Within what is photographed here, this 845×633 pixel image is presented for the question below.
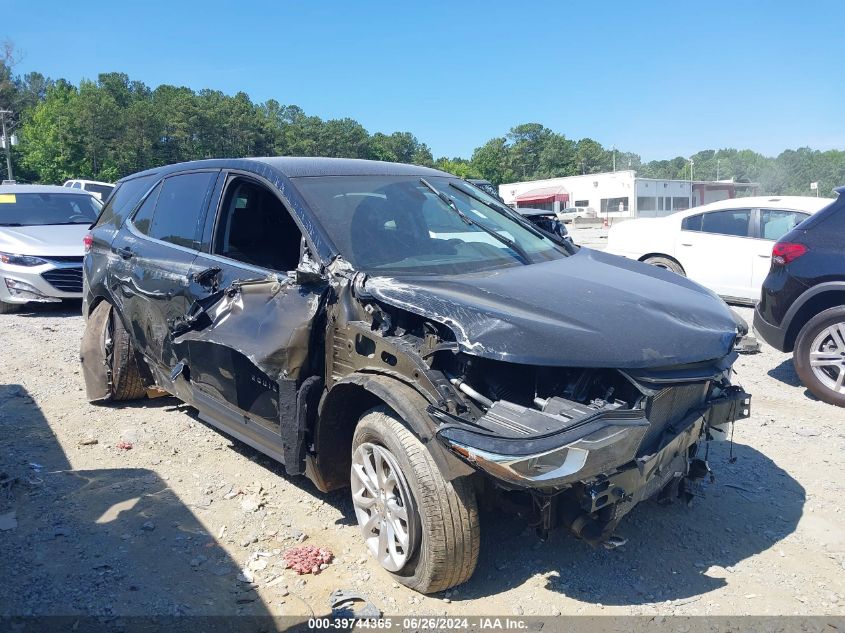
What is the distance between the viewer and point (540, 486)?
239cm

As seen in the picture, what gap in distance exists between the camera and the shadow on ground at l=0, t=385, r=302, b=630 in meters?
2.93

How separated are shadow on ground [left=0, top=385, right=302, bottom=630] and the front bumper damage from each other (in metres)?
1.23

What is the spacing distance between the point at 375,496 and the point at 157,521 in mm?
1394

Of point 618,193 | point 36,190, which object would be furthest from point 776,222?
point 618,193

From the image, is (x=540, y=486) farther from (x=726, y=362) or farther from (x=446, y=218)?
(x=446, y=218)

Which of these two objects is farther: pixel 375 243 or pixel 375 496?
pixel 375 243

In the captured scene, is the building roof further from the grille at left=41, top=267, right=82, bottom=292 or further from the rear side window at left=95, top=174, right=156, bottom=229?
the rear side window at left=95, top=174, right=156, bottom=229

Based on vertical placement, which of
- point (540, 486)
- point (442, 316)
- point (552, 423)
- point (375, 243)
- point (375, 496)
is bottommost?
point (375, 496)

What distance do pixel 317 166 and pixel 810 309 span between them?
434 centimetres

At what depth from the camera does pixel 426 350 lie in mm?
2791

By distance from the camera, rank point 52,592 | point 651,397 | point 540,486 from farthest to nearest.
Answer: point 52,592, point 651,397, point 540,486

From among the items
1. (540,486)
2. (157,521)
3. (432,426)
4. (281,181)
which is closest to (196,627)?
(157,521)

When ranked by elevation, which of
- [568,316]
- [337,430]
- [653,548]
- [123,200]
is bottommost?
[653,548]

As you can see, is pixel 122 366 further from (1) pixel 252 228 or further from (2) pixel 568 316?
(2) pixel 568 316
